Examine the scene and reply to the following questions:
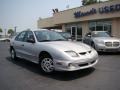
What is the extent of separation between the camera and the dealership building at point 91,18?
2051cm

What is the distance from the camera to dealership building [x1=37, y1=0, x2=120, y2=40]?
20.5 m

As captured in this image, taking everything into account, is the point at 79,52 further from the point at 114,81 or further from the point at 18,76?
the point at 18,76

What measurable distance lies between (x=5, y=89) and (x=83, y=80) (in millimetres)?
2217

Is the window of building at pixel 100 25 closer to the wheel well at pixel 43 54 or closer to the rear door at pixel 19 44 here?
Answer: the rear door at pixel 19 44

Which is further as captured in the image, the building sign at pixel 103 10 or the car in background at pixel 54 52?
the building sign at pixel 103 10

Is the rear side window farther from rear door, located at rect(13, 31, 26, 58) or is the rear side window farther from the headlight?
the headlight

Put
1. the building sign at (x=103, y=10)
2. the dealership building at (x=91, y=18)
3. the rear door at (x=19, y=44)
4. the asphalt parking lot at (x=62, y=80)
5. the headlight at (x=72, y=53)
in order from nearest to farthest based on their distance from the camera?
the asphalt parking lot at (x=62, y=80)
the headlight at (x=72, y=53)
the rear door at (x=19, y=44)
the building sign at (x=103, y=10)
the dealership building at (x=91, y=18)

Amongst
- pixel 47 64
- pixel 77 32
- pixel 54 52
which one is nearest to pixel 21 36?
pixel 47 64

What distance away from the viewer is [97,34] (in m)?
13.0

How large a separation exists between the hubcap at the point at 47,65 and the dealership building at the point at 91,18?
14.7 metres

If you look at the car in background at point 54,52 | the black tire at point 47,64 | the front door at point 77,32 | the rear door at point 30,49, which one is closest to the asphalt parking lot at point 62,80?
the black tire at point 47,64

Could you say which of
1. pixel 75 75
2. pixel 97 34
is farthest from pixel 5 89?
pixel 97 34

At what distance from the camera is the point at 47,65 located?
21.8 feet

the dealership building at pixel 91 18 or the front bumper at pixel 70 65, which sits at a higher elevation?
the dealership building at pixel 91 18
